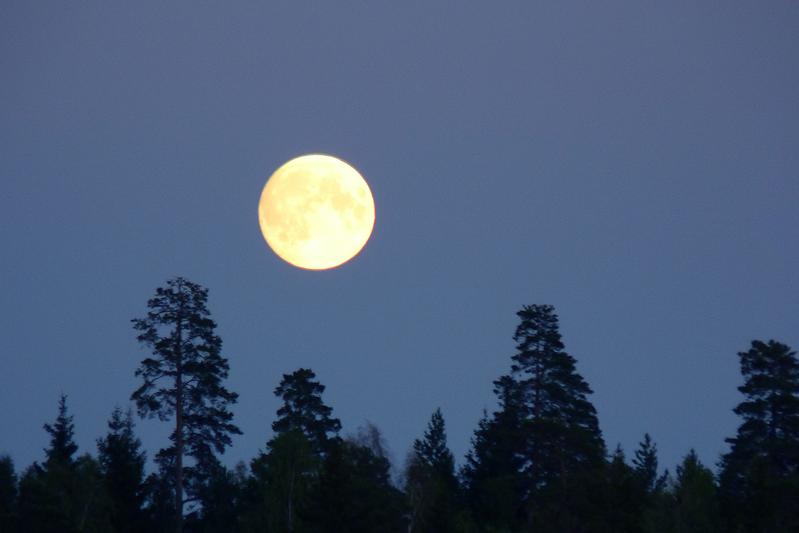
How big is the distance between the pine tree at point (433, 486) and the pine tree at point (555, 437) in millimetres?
4572

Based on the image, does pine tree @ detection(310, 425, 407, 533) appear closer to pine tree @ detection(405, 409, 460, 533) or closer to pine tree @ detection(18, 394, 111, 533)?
pine tree @ detection(405, 409, 460, 533)

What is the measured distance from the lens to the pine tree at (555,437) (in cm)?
5653

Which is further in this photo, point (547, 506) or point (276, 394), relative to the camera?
point (276, 394)

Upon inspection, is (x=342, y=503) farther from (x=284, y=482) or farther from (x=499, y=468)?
(x=499, y=468)

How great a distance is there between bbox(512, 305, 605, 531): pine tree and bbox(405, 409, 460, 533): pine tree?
15.0ft

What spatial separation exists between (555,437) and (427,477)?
32.9 ft

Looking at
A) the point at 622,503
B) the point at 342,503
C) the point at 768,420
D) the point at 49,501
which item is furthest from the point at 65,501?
the point at 768,420

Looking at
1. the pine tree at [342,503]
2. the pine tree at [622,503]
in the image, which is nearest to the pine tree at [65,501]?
the pine tree at [342,503]

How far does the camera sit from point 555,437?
64500mm

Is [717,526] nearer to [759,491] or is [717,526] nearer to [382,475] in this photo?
[759,491]

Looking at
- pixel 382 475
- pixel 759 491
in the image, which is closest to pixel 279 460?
pixel 382 475

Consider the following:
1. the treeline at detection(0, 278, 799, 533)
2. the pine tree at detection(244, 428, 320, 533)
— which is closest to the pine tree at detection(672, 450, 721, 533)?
the treeline at detection(0, 278, 799, 533)

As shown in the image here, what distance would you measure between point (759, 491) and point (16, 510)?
38.0m

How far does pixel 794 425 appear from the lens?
68688 mm
